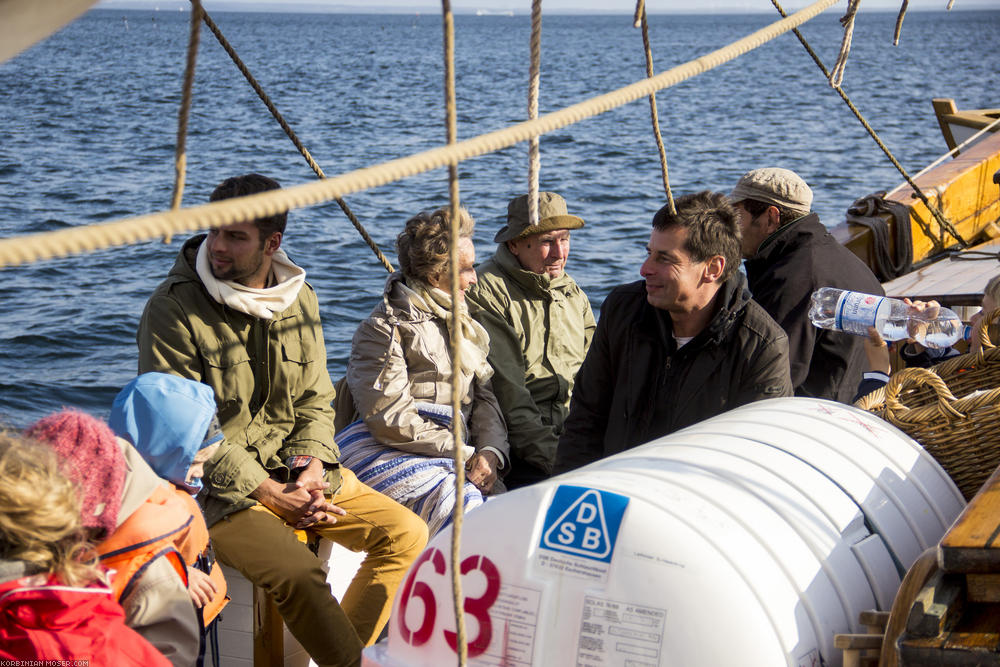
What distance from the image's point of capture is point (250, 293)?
3094 mm

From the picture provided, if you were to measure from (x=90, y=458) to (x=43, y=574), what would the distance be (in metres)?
0.25

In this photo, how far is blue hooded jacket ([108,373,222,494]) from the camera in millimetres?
2523

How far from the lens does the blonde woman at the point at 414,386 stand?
11.4ft

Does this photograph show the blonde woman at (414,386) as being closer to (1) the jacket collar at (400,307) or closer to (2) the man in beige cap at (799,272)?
(1) the jacket collar at (400,307)

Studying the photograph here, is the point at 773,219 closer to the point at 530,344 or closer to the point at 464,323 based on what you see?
the point at 530,344

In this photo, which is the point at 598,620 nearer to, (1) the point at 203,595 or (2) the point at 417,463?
(1) the point at 203,595

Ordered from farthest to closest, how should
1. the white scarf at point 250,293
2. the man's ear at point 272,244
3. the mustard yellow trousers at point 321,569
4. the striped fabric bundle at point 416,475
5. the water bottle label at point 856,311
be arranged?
the water bottle label at point 856,311
the striped fabric bundle at point 416,475
the man's ear at point 272,244
the white scarf at point 250,293
the mustard yellow trousers at point 321,569

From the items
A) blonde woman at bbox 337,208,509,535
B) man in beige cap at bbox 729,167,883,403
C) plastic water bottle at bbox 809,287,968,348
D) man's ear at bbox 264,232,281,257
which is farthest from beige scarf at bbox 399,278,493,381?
plastic water bottle at bbox 809,287,968,348

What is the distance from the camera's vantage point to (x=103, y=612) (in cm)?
189

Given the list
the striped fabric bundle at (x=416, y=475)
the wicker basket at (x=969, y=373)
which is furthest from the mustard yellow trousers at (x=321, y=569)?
the wicker basket at (x=969, y=373)

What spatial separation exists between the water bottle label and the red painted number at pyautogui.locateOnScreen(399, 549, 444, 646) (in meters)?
2.24

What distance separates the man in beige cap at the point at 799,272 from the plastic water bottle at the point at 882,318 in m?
0.06

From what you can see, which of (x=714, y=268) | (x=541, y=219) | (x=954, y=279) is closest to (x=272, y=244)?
(x=541, y=219)

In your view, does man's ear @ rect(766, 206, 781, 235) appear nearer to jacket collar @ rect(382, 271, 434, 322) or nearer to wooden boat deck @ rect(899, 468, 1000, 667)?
jacket collar @ rect(382, 271, 434, 322)
